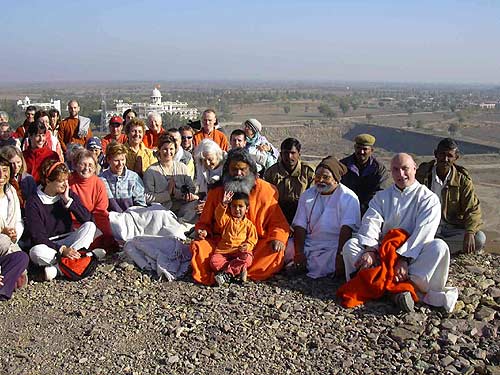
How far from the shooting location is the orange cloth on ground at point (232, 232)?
514 centimetres

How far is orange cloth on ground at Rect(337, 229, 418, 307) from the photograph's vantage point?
460 cm

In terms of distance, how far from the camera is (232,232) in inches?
203

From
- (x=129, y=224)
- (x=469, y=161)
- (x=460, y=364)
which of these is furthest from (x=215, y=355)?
(x=469, y=161)

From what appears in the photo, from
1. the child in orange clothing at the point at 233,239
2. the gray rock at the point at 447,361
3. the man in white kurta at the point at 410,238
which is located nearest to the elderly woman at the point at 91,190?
the child in orange clothing at the point at 233,239

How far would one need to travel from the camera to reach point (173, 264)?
210 inches

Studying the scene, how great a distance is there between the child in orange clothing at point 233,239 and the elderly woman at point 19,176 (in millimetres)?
1822

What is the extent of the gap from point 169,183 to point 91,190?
99 centimetres

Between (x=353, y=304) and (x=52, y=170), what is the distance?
9.43 feet

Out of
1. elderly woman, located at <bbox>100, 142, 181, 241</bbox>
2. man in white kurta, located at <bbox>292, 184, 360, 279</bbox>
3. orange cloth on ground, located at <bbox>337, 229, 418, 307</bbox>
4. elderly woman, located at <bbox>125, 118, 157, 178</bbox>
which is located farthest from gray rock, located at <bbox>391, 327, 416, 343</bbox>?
elderly woman, located at <bbox>125, 118, 157, 178</bbox>

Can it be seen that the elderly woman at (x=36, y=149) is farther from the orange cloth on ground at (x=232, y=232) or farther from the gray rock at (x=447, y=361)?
the gray rock at (x=447, y=361)

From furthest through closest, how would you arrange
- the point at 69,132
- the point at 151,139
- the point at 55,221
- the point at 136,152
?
the point at 69,132, the point at 151,139, the point at 136,152, the point at 55,221

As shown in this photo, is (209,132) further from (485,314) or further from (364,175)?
(485,314)

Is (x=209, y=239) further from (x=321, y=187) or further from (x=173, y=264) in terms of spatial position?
(x=321, y=187)

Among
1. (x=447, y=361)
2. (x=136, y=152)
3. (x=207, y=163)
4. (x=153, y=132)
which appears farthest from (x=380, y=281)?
(x=153, y=132)
